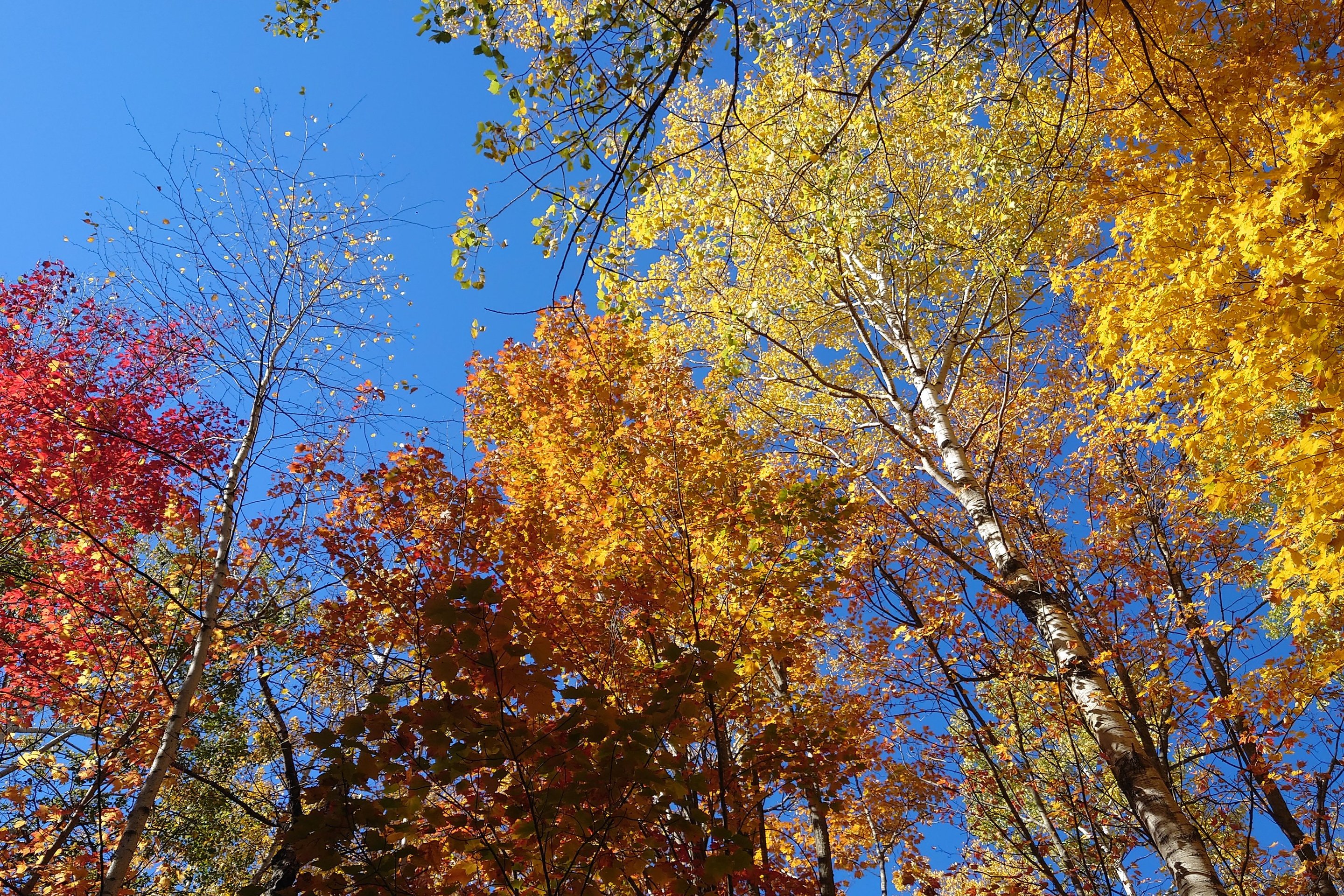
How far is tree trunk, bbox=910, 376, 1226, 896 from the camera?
345cm

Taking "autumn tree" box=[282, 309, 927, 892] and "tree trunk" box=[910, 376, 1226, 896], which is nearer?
"autumn tree" box=[282, 309, 927, 892]

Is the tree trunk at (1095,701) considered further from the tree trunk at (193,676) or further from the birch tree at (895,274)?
the tree trunk at (193,676)

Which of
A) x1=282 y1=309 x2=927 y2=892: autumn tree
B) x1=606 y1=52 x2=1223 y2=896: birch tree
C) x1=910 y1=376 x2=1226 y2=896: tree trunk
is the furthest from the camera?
x1=606 y1=52 x2=1223 y2=896: birch tree

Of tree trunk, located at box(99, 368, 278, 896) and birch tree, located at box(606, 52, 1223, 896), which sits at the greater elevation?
birch tree, located at box(606, 52, 1223, 896)

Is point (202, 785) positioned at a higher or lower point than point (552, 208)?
lower

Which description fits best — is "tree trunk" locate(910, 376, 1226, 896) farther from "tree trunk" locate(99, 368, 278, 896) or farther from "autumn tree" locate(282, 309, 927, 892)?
"tree trunk" locate(99, 368, 278, 896)

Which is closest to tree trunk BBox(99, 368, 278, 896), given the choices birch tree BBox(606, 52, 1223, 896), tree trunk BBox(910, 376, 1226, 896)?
birch tree BBox(606, 52, 1223, 896)

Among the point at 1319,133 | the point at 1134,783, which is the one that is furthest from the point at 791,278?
the point at 1134,783

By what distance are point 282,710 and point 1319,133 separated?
8.28 meters

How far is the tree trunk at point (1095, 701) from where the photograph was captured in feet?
11.3

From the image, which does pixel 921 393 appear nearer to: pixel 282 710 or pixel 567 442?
pixel 567 442

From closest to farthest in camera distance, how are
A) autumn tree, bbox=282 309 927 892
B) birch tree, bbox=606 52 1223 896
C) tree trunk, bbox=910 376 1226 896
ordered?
autumn tree, bbox=282 309 927 892 → tree trunk, bbox=910 376 1226 896 → birch tree, bbox=606 52 1223 896

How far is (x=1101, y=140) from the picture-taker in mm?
7617

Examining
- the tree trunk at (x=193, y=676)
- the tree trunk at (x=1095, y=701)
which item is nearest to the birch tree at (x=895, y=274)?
the tree trunk at (x=1095, y=701)
